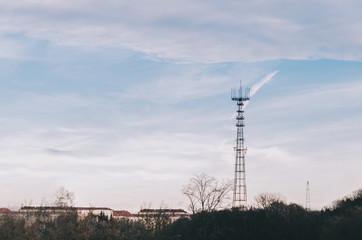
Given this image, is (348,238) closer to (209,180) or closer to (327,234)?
(327,234)

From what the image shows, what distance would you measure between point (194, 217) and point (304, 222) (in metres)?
14.4

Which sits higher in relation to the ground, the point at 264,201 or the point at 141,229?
the point at 264,201

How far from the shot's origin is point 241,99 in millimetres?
75375

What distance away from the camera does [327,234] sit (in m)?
51.6

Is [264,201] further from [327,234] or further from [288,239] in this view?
[327,234]

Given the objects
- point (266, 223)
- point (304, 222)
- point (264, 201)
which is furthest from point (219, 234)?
point (264, 201)

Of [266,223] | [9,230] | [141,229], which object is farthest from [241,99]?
[9,230]

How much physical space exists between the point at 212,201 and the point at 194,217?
20.6m

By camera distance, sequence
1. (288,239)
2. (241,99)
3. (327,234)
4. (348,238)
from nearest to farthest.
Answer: (348,238) < (327,234) < (288,239) < (241,99)

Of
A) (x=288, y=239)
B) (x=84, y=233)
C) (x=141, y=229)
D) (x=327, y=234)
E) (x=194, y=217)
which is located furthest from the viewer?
(x=194, y=217)

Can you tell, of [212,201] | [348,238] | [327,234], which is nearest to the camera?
[348,238]

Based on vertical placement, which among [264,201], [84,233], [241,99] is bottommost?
[84,233]

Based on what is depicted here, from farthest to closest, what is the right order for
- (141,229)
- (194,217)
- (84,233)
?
(194,217), (141,229), (84,233)

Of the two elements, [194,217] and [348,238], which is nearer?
[348,238]
